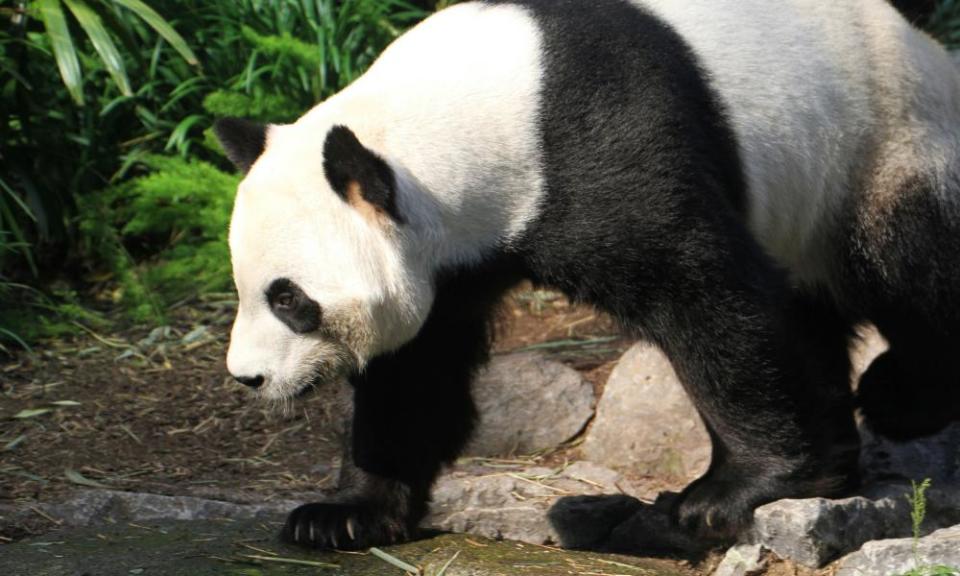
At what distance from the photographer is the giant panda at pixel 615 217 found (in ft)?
12.0

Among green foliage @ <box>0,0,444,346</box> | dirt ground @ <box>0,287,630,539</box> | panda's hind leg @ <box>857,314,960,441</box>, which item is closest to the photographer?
panda's hind leg @ <box>857,314,960,441</box>

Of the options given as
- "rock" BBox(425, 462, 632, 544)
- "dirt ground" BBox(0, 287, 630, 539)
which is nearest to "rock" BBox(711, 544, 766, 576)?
"rock" BBox(425, 462, 632, 544)

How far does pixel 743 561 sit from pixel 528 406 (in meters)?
1.80

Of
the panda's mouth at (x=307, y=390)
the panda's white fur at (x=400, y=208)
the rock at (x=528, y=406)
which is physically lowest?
the rock at (x=528, y=406)

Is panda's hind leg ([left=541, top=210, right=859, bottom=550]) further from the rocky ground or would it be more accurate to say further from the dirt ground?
the dirt ground

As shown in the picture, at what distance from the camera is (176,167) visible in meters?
6.86

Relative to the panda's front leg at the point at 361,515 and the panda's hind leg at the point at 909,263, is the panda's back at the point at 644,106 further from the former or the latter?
the panda's front leg at the point at 361,515

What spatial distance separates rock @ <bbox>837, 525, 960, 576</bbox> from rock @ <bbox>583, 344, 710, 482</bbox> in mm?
1480

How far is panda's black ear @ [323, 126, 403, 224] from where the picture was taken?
3502 millimetres

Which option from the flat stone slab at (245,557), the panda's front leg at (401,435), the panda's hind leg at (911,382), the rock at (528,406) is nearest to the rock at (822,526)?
the flat stone slab at (245,557)

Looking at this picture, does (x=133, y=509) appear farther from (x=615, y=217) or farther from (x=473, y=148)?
(x=615, y=217)

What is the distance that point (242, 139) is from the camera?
399 cm

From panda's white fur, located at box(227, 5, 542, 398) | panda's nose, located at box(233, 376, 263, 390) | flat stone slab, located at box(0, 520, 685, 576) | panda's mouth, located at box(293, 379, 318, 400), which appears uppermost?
panda's white fur, located at box(227, 5, 542, 398)

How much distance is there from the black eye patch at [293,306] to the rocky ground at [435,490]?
73 centimetres
